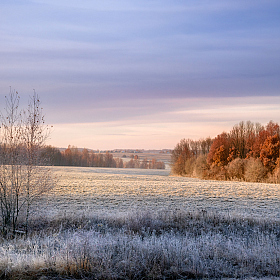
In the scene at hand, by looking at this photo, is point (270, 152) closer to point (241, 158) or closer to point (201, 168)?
point (241, 158)

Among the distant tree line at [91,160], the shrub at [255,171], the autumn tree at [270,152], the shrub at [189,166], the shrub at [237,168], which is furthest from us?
the distant tree line at [91,160]

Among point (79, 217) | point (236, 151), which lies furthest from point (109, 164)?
point (79, 217)

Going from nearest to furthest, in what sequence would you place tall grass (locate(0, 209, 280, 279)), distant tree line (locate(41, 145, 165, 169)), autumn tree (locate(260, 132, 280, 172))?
tall grass (locate(0, 209, 280, 279)) < autumn tree (locate(260, 132, 280, 172)) < distant tree line (locate(41, 145, 165, 169))

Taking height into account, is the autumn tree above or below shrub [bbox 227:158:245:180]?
above

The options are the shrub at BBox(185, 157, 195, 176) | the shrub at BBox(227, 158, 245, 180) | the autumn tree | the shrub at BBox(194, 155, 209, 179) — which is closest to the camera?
the autumn tree

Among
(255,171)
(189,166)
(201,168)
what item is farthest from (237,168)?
(189,166)

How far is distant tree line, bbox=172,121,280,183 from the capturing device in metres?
45.9

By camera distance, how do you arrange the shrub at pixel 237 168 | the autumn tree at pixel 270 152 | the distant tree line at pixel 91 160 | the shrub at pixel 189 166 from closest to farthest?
the autumn tree at pixel 270 152, the shrub at pixel 237 168, the shrub at pixel 189 166, the distant tree line at pixel 91 160

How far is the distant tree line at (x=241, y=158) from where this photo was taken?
4591cm

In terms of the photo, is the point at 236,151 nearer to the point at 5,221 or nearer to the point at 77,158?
the point at 5,221

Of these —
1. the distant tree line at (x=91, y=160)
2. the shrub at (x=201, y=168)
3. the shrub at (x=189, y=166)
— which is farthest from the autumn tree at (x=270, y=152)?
the distant tree line at (x=91, y=160)

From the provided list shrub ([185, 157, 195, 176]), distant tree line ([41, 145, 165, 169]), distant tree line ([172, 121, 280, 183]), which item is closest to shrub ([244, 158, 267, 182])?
distant tree line ([172, 121, 280, 183])

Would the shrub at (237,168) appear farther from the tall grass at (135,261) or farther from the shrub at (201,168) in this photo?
the tall grass at (135,261)

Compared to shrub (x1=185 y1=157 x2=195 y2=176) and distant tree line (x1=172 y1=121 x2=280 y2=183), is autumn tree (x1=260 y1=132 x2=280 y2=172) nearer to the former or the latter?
distant tree line (x1=172 y1=121 x2=280 y2=183)
